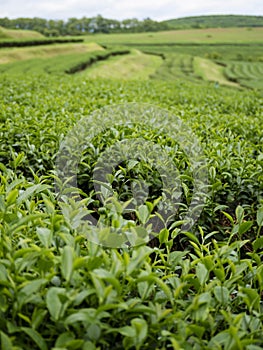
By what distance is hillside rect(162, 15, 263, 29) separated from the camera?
91.1 meters

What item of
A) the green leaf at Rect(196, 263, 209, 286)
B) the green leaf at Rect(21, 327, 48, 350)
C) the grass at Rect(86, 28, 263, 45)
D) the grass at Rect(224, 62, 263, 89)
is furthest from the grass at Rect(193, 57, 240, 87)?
the green leaf at Rect(21, 327, 48, 350)

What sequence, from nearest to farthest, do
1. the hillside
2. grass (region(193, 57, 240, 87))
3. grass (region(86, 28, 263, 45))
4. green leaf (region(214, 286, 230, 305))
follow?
1. green leaf (region(214, 286, 230, 305))
2. grass (region(193, 57, 240, 87))
3. grass (region(86, 28, 263, 45))
4. the hillside

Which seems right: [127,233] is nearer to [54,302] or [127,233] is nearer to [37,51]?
[54,302]

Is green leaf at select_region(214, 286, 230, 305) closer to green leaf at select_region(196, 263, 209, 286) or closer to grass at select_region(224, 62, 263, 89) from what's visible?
green leaf at select_region(196, 263, 209, 286)

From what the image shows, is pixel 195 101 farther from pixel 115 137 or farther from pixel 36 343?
pixel 36 343

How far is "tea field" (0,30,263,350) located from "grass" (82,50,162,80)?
20.7 m

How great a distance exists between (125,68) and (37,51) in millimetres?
9110

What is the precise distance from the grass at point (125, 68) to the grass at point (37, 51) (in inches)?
230

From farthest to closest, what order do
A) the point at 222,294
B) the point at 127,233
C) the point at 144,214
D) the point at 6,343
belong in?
the point at 144,214 → the point at 127,233 → the point at 222,294 → the point at 6,343

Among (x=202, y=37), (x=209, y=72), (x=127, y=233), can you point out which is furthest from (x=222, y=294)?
(x=202, y=37)

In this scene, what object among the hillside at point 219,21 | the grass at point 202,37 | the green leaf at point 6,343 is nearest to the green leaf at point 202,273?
the green leaf at point 6,343

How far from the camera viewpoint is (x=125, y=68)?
99.5ft

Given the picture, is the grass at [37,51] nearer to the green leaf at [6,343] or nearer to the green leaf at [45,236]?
the green leaf at [45,236]

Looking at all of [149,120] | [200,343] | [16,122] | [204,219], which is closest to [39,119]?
[16,122]
